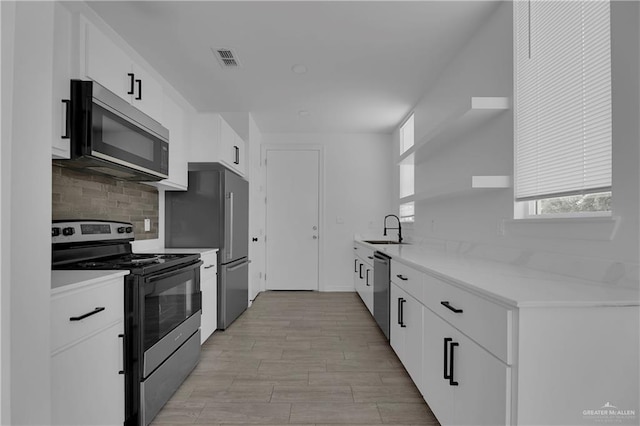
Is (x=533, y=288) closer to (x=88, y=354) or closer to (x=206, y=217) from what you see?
(x=88, y=354)

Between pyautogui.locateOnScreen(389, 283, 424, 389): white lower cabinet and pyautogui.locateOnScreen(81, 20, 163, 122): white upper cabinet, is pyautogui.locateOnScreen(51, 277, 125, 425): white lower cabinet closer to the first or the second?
pyautogui.locateOnScreen(81, 20, 163, 122): white upper cabinet

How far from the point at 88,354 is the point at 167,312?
0.60 meters

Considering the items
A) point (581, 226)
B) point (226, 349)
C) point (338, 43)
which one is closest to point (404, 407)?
point (581, 226)

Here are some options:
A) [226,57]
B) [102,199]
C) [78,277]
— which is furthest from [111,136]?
[226,57]

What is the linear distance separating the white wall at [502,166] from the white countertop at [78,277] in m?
2.11

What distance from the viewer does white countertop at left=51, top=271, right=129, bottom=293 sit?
1321 millimetres

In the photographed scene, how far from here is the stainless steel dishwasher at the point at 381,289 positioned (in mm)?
2828

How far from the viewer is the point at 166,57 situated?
283cm

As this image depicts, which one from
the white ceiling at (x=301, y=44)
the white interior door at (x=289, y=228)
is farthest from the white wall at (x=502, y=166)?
the white interior door at (x=289, y=228)

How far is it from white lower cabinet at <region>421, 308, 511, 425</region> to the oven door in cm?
152

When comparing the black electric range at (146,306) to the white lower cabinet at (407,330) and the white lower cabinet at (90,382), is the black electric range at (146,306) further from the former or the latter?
the white lower cabinet at (407,330)

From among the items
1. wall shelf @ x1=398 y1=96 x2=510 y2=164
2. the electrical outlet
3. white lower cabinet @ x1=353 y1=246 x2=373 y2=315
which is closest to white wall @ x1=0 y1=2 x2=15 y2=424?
wall shelf @ x1=398 y1=96 x2=510 y2=164

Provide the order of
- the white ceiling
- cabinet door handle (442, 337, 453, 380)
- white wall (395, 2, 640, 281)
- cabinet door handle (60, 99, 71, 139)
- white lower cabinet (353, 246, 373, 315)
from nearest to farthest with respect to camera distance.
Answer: white wall (395, 2, 640, 281) < cabinet door handle (442, 337, 453, 380) < cabinet door handle (60, 99, 71, 139) < the white ceiling < white lower cabinet (353, 246, 373, 315)

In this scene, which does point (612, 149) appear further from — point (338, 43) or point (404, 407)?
point (338, 43)
